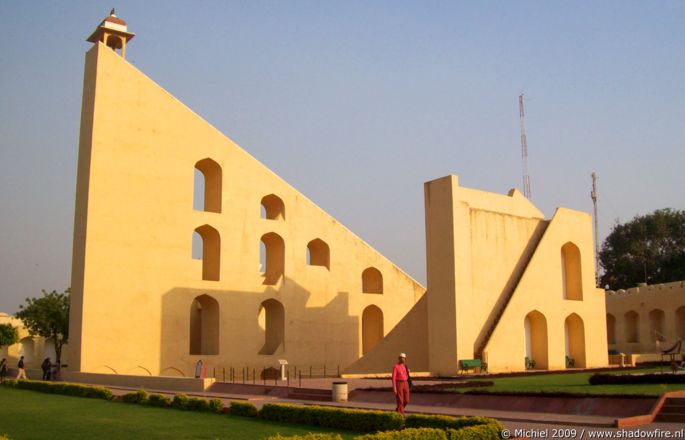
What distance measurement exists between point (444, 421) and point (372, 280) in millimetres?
19641

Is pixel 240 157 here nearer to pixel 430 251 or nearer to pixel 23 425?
pixel 430 251

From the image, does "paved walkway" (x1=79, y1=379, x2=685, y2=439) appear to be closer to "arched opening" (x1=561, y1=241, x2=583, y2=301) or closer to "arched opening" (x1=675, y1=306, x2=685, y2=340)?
"arched opening" (x1=561, y1=241, x2=583, y2=301)

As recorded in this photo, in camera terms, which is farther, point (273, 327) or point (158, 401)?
point (273, 327)

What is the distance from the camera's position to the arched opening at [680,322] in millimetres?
30625

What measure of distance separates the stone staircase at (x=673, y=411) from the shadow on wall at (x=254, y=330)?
49.7 feet

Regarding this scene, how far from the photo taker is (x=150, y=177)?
71.8ft

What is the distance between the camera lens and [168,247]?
72.1 ft

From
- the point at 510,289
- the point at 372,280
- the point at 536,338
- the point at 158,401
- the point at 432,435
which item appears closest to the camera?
the point at 432,435

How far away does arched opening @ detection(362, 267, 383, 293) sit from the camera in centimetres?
2775

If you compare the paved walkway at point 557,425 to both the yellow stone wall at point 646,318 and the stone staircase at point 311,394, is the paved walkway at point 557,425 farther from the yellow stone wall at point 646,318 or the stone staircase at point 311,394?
the yellow stone wall at point 646,318

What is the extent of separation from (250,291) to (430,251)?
6.31 meters

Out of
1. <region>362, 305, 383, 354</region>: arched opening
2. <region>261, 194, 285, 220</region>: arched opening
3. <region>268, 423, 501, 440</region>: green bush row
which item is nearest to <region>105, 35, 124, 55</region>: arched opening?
<region>261, 194, 285, 220</region>: arched opening

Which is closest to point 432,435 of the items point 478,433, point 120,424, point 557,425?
point 478,433

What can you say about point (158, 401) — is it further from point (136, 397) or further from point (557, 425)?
point (557, 425)
